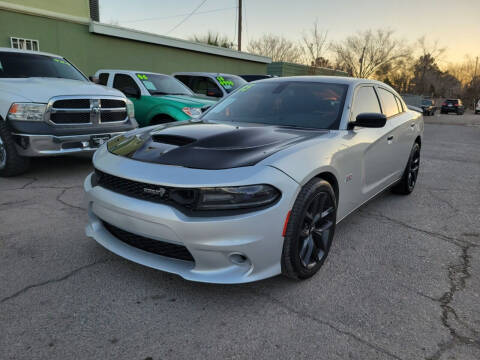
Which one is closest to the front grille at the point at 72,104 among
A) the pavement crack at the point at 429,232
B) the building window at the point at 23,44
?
the pavement crack at the point at 429,232

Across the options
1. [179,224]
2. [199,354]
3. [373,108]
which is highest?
[373,108]

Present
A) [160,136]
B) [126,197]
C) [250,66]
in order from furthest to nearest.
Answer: [250,66] → [160,136] → [126,197]

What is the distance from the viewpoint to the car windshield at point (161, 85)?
770cm

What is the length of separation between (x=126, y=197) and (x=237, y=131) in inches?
41.8

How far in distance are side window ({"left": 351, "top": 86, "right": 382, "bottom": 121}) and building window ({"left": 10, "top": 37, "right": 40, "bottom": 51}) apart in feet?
35.9

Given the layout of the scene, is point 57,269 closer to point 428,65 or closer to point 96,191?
point 96,191

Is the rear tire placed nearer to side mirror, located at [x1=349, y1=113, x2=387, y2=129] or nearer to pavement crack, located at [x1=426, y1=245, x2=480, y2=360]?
side mirror, located at [x1=349, y1=113, x2=387, y2=129]

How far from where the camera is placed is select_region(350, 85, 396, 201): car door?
3.40 meters

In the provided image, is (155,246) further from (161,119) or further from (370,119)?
(161,119)

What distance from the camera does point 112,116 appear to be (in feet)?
19.2

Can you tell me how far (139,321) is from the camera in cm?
221

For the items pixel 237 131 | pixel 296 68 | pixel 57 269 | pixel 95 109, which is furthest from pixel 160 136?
pixel 296 68

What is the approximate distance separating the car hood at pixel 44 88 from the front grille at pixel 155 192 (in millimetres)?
3217

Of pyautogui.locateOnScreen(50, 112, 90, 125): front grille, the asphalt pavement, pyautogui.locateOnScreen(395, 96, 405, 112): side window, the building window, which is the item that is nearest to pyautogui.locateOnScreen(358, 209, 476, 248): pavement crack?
the asphalt pavement
